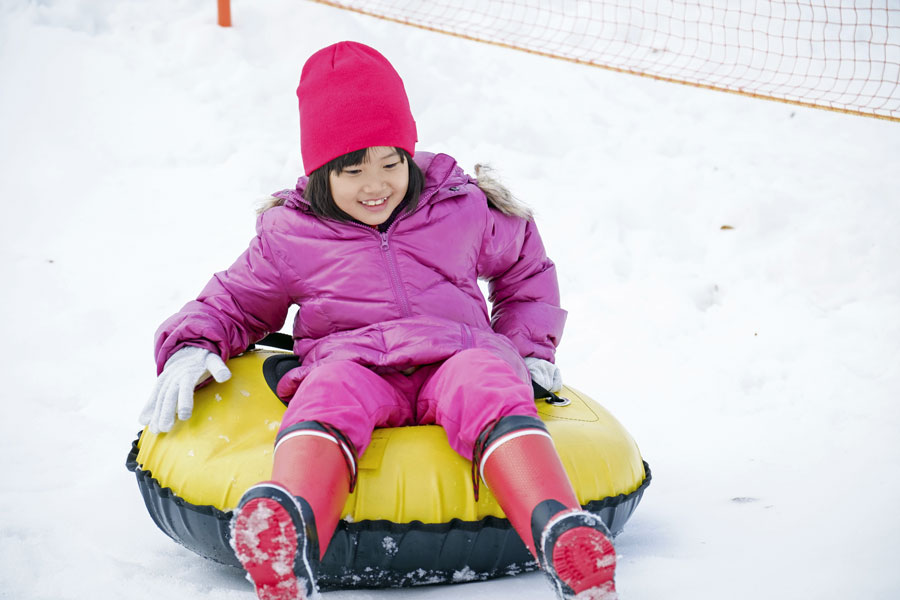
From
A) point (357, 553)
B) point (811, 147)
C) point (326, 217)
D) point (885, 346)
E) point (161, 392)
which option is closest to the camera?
point (357, 553)

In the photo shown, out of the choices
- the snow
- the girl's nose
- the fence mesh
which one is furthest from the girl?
the fence mesh

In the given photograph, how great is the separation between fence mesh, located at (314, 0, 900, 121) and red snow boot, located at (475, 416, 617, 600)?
433 centimetres

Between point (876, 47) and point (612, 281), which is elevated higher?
point (876, 47)

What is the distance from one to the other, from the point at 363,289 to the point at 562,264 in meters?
2.17

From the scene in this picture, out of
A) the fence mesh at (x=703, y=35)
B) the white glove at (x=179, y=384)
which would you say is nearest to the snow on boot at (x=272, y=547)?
the white glove at (x=179, y=384)

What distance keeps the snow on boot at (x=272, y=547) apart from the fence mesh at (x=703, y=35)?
4530mm

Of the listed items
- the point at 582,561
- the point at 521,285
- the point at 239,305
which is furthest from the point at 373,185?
the point at 582,561

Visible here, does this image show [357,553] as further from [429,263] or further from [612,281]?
[612,281]

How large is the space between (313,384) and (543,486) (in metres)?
0.56

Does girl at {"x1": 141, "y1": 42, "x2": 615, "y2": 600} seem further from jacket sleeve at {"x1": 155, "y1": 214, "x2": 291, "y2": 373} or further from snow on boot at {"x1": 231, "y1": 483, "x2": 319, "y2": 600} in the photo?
snow on boot at {"x1": 231, "y1": 483, "x2": 319, "y2": 600}

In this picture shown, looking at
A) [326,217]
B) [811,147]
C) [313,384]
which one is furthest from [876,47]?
[313,384]

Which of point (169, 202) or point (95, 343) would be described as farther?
point (169, 202)

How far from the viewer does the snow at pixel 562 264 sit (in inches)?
79.0

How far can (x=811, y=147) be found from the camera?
501 centimetres
